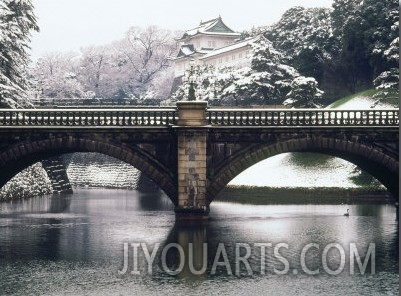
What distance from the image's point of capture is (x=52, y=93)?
484ft

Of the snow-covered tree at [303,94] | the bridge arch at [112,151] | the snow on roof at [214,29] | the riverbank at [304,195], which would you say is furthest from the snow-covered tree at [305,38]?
the bridge arch at [112,151]

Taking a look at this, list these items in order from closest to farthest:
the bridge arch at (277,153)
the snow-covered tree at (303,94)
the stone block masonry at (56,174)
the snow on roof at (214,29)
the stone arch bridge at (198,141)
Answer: the stone arch bridge at (198,141) → the bridge arch at (277,153) → the stone block masonry at (56,174) → the snow-covered tree at (303,94) → the snow on roof at (214,29)

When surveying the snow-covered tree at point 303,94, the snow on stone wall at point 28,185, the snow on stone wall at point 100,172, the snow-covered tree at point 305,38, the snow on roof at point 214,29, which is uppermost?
the snow on roof at point 214,29

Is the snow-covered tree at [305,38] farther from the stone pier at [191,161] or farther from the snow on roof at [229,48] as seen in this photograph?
the stone pier at [191,161]

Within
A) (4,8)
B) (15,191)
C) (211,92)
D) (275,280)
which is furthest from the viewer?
(211,92)

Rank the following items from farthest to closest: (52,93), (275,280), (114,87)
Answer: (114,87), (52,93), (275,280)

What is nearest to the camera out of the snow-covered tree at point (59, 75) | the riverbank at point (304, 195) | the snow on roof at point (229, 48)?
the riverbank at point (304, 195)

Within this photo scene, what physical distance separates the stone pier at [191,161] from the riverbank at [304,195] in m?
19.8

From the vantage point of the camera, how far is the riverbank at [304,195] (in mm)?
69438

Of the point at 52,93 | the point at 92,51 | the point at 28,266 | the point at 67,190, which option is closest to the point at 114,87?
the point at 92,51

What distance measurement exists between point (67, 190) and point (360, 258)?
53.0m

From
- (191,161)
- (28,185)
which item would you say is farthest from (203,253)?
(28,185)

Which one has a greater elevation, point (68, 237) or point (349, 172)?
point (349, 172)

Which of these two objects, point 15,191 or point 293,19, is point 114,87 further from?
point 15,191
